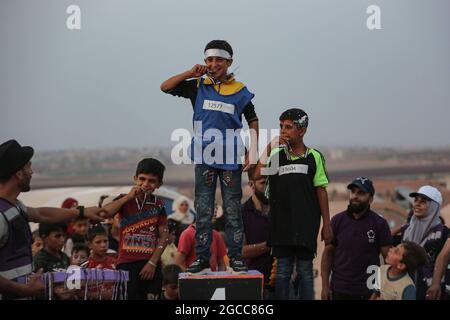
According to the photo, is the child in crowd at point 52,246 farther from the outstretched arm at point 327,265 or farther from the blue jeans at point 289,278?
the outstretched arm at point 327,265

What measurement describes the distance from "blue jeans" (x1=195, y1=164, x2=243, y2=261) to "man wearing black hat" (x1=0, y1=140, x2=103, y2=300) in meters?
0.68

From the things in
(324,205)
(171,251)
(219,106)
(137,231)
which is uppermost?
(219,106)

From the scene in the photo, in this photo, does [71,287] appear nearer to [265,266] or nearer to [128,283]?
[128,283]

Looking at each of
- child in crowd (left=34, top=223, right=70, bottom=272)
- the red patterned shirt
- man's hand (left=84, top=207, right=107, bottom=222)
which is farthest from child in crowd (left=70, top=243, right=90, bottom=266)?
man's hand (left=84, top=207, right=107, bottom=222)

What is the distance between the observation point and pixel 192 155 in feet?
15.1

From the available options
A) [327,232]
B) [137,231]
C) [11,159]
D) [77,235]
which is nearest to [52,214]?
[11,159]

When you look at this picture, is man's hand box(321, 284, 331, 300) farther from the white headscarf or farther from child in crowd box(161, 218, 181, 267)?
child in crowd box(161, 218, 181, 267)

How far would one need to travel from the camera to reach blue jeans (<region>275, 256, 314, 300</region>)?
4652 millimetres

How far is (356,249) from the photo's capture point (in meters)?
5.11

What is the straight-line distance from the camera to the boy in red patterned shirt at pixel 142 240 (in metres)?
4.73

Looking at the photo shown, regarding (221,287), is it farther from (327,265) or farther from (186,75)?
(186,75)

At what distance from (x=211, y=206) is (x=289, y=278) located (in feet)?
2.13

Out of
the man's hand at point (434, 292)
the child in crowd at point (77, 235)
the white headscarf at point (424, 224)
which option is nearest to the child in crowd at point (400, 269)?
the man's hand at point (434, 292)
